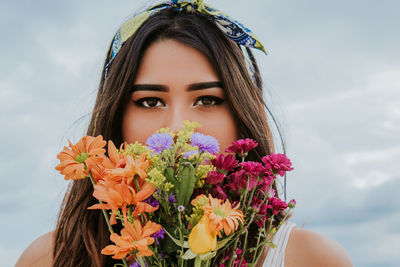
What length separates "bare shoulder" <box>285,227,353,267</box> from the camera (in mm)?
1927

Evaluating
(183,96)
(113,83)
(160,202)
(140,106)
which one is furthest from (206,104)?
(160,202)

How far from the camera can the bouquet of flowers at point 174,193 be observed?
99cm

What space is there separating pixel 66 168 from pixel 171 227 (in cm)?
29

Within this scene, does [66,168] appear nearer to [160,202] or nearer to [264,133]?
[160,202]

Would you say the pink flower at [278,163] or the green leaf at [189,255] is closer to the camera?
the green leaf at [189,255]

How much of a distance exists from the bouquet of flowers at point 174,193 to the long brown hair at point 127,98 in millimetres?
778

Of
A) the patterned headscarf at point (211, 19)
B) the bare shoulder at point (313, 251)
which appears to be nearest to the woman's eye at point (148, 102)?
the patterned headscarf at point (211, 19)

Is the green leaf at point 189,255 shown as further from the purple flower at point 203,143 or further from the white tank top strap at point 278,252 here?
the white tank top strap at point 278,252

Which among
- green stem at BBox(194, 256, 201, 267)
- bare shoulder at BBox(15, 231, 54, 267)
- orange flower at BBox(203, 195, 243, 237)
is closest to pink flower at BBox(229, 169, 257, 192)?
orange flower at BBox(203, 195, 243, 237)

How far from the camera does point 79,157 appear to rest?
1096mm

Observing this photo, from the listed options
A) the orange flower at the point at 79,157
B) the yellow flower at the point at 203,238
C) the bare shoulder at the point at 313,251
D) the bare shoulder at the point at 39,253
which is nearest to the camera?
the yellow flower at the point at 203,238

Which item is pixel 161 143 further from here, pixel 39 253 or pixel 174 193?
pixel 39 253

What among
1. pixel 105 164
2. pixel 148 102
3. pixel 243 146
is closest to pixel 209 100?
pixel 148 102

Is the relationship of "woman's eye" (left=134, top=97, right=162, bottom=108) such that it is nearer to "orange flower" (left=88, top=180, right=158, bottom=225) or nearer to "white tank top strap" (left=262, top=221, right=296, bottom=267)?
"white tank top strap" (left=262, top=221, right=296, bottom=267)
